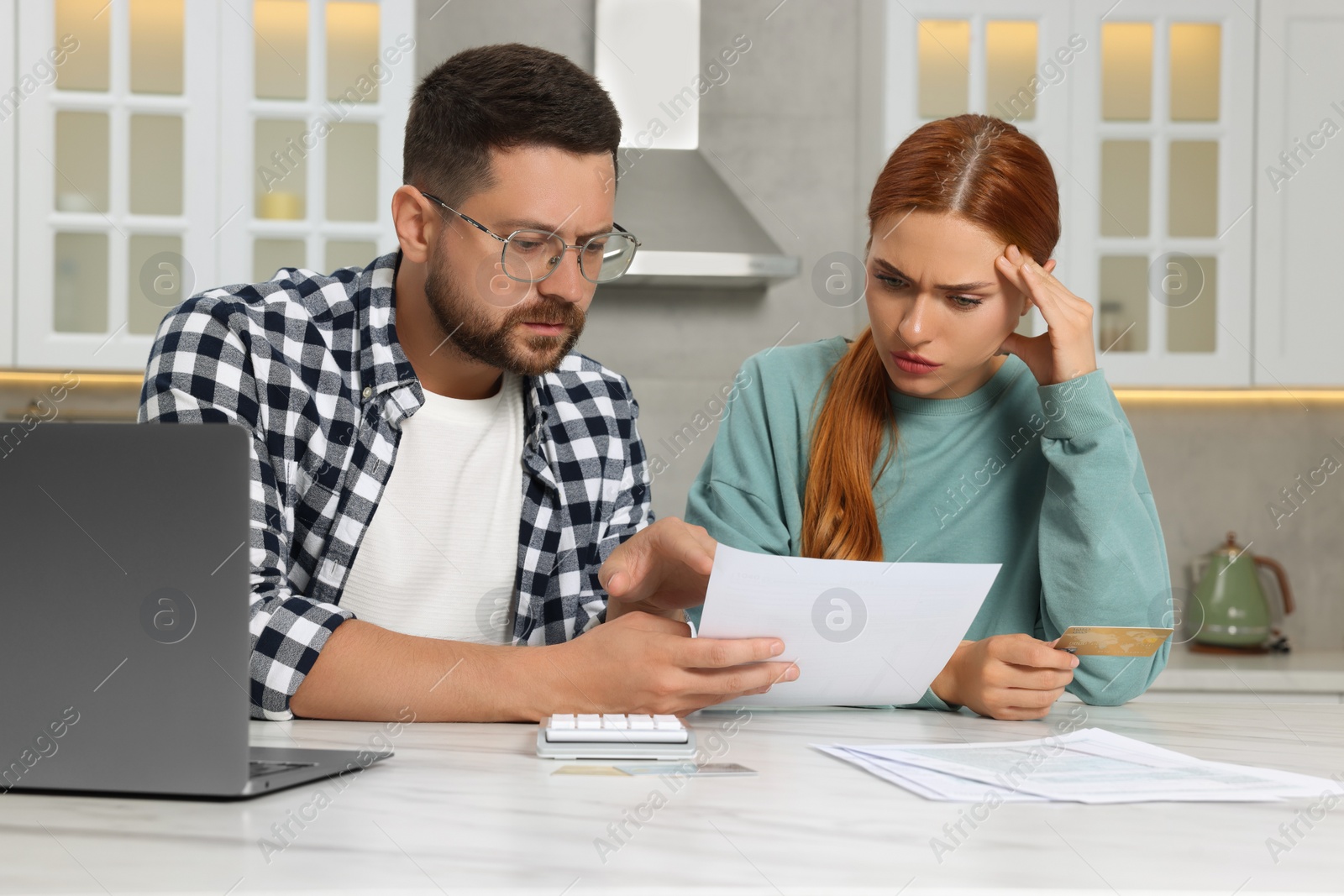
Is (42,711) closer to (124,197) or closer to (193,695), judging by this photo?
(193,695)

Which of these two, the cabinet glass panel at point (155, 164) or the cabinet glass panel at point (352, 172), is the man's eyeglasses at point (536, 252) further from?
the cabinet glass panel at point (155, 164)

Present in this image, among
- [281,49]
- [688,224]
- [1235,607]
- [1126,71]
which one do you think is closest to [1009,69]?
[1126,71]

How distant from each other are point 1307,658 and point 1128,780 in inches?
90.3

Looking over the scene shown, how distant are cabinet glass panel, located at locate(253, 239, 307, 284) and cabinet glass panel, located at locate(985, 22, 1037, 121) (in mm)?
1571

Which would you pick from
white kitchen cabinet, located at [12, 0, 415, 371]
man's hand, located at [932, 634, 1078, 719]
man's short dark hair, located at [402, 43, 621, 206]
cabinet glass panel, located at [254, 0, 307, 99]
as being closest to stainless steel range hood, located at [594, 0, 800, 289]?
white kitchen cabinet, located at [12, 0, 415, 371]

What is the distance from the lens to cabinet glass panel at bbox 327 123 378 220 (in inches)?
97.0

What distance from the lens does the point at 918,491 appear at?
146 cm

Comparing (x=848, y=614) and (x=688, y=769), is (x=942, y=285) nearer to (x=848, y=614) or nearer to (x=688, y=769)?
(x=848, y=614)

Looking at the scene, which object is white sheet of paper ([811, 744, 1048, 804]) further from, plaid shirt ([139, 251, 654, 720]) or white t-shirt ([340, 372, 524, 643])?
white t-shirt ([340, 372, 524, 643])

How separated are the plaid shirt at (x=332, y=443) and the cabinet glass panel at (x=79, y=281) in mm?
1227

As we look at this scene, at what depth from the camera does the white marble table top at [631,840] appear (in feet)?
1.82

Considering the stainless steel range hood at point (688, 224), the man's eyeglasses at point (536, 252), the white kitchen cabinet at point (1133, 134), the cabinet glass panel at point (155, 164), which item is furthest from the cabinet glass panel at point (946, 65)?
the cabinet glass panel at point (155, 164)

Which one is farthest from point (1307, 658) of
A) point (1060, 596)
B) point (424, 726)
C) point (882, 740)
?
point (424, 726)

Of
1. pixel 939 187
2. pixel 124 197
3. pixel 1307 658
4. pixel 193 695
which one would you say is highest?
pixel 124 197
